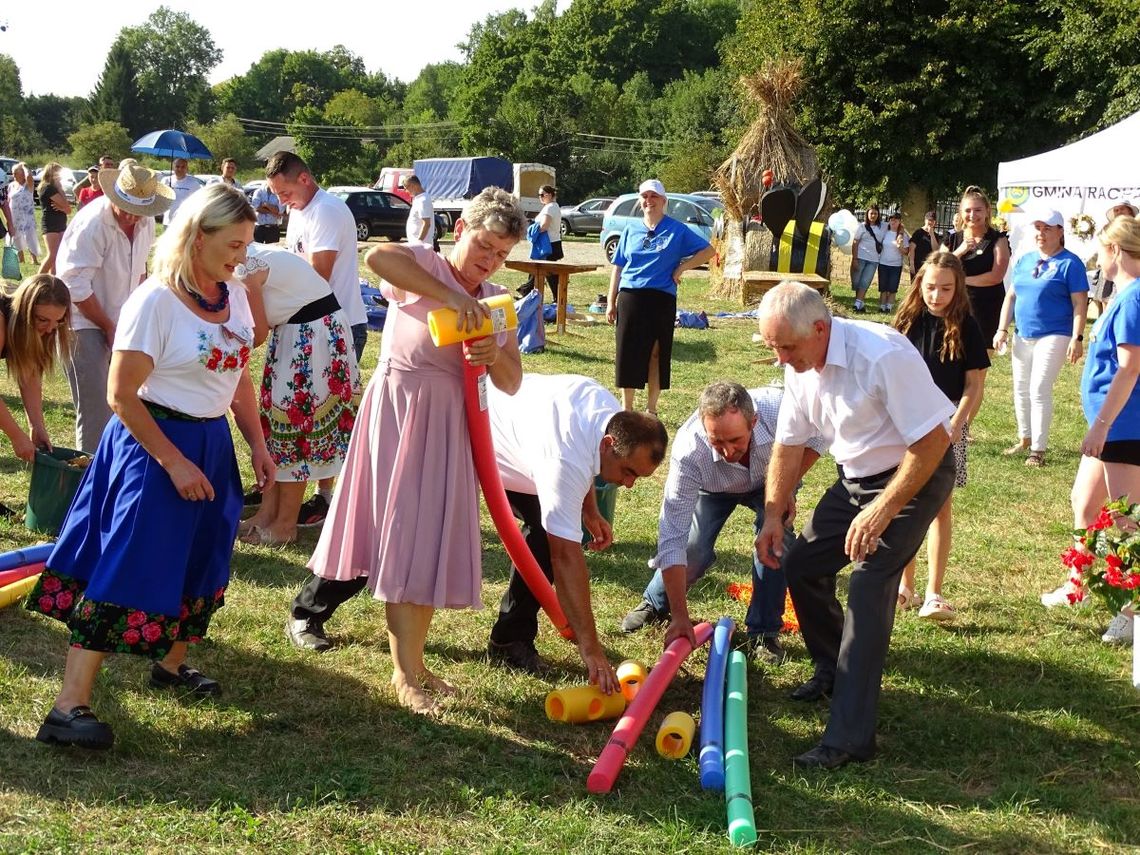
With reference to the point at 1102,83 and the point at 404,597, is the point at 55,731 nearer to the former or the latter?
the point at 404,597

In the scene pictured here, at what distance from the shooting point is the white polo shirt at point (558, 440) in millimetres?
3996

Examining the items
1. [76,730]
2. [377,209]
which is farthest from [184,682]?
[377,209]

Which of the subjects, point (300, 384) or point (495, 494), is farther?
point (300, 384)

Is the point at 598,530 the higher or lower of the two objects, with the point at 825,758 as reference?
higher

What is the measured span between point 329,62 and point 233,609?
386ft

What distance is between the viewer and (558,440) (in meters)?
4.07

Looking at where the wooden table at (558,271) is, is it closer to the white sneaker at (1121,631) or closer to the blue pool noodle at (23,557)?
the blue pool noodle at (23,557)

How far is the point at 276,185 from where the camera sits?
20.9 feet

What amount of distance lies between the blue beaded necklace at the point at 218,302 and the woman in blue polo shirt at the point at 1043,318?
6068 millimetres

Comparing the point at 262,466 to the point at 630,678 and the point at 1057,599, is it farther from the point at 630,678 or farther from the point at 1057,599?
the point at 1057,599

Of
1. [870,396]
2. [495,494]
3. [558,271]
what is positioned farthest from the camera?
[558,271]

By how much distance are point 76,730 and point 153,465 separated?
849 mm

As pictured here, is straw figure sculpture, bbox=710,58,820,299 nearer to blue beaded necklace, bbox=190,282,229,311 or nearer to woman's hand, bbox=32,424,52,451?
woman's hand, bbox=32,424,52,451

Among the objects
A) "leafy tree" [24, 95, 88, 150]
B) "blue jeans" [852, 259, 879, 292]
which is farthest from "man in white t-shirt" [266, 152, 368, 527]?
"leafy tree" [24, 95, 88, 150]
